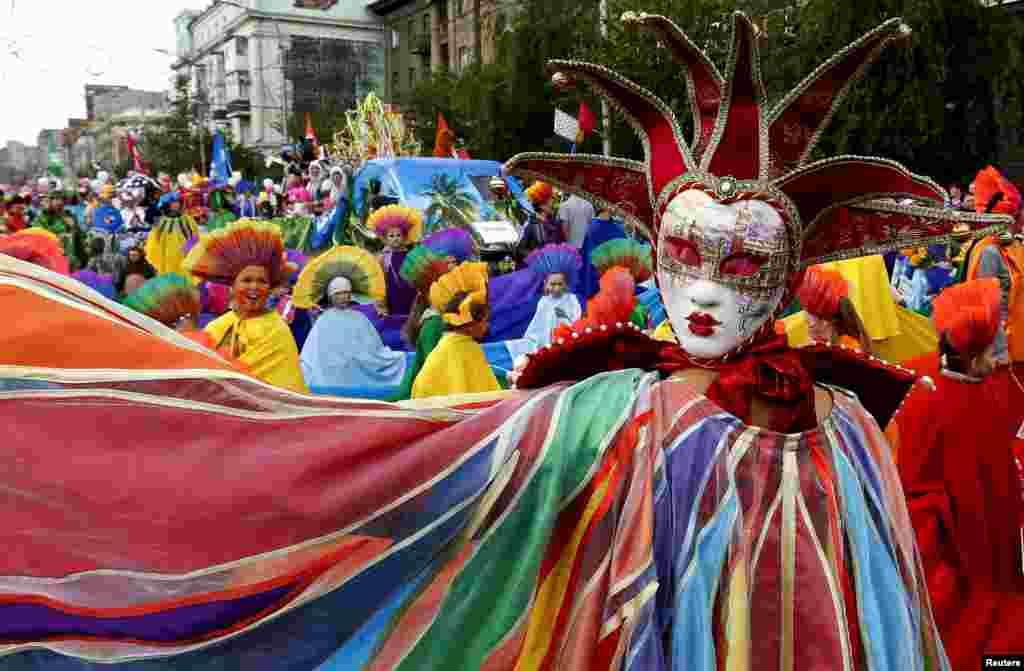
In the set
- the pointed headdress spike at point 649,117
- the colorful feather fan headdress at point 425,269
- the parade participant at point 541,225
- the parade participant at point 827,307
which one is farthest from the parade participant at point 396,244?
the pointed headdress spike at point 649,117

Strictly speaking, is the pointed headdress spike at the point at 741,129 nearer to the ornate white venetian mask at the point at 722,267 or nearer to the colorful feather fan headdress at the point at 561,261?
the ornate white venetian mask at the point at 722,267

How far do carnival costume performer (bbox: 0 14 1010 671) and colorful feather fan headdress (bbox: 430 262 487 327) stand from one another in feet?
12.1

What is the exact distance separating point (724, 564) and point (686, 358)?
1.73ft

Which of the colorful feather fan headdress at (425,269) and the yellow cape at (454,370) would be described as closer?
the yellow cape at (454,370)

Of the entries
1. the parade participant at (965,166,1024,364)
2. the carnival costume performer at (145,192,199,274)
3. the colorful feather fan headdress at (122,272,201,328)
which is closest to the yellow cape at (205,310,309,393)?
the colorful feather fan headdress at (122,272,201,328)

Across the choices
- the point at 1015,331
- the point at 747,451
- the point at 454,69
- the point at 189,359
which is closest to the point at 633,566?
the point at 747,451

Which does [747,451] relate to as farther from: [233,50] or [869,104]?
[233,50]

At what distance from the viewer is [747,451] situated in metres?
2.22

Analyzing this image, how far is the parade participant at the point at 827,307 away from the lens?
5.07 metres

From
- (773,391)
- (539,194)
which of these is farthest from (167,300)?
(539,194)

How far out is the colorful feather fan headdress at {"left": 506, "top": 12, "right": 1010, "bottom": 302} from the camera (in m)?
2.35

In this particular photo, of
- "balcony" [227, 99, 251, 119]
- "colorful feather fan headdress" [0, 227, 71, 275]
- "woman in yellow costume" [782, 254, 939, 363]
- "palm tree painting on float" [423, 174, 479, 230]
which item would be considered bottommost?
"woman in yellow costume" [782, 254, 939, 363]

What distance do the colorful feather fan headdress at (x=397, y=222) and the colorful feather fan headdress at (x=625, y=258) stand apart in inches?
138

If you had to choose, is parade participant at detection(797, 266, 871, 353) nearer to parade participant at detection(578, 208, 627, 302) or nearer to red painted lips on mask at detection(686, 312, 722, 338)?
red painted lips on mask at detection(686, 312, 722, 338)
